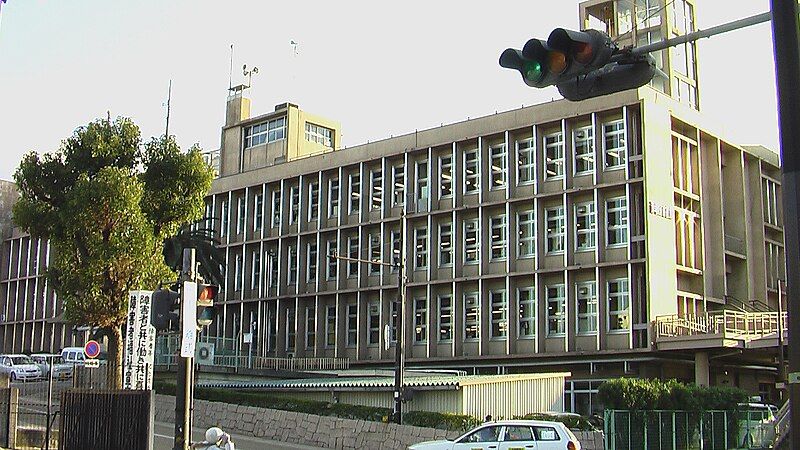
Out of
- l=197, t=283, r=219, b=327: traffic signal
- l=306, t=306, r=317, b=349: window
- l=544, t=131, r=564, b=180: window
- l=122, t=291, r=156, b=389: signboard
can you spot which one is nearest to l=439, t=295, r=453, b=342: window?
l=544, t=131, r=564, b=180: window

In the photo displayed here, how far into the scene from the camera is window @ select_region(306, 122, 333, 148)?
6238 cm

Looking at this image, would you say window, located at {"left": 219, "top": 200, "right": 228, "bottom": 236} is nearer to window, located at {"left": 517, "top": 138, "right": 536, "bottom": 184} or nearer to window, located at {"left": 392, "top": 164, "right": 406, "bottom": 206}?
window, located at {"left": 392, "top": 164, "right": 406, "bottom": 206}

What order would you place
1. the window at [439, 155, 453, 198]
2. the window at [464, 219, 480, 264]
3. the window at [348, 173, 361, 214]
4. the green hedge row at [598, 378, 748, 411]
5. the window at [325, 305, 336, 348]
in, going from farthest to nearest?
the window at [348, 173, 361, 214] < the window at [325, 305, 336, 348] < the window at [439, 155, 453, 198] < the window at [464, 219, 480, 264] < the green hedge row at [598, 378, 748, 411]

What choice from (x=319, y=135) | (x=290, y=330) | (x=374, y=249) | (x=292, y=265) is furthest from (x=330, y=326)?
(x=319, y=135)

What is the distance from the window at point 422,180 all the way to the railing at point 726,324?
13.7 m

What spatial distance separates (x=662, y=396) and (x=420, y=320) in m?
19.5

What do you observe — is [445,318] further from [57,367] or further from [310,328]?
[57,367]

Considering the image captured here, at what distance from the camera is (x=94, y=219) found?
95.5 ft

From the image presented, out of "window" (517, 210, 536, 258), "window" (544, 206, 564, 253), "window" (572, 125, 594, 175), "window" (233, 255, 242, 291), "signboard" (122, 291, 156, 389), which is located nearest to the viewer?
"signboard" (122, 291, 156, 389)

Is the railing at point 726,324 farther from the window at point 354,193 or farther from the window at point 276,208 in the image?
the window at point 276,208

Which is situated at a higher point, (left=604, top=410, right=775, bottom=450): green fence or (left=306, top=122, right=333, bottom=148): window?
(left=306, top=122, right=333, bottom=148): window

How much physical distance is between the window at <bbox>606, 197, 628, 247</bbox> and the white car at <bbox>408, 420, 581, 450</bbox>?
20.6m

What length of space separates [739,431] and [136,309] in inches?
802

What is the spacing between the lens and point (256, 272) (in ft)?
189
